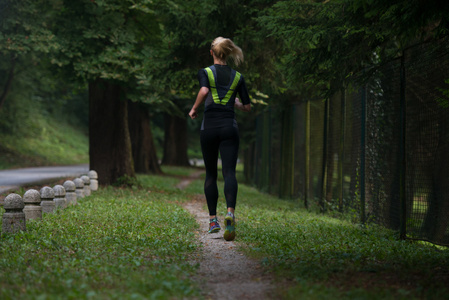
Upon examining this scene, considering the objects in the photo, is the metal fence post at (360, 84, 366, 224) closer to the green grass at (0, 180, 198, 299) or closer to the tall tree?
the green grass at (0, 180, 198, 299)

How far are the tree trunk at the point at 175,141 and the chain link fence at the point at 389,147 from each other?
20681mm

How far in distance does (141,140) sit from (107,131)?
9726mm

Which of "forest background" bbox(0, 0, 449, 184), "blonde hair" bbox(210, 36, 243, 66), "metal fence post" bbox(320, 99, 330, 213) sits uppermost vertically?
"forest background" bbox(0, 0, 449, 184)

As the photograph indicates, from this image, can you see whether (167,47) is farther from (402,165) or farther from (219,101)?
(402,165)

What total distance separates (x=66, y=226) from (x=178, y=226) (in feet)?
5.21

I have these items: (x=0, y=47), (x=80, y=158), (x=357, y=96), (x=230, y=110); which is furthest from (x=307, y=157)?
(x=80, y=158)

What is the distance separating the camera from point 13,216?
279 inches

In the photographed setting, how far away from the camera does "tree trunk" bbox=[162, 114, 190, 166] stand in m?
34.2

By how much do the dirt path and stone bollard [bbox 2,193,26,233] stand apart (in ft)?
8.11

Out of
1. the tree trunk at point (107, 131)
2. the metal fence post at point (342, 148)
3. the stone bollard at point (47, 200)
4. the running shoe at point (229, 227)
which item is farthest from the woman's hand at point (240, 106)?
the tree trunk at point (107, 131)

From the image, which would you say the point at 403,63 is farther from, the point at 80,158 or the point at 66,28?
the point at 80,158

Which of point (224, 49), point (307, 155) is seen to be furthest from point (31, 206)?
point (307, 155)

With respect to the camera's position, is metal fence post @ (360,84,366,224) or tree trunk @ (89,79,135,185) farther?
tree trunk @ (89,79,135,185)

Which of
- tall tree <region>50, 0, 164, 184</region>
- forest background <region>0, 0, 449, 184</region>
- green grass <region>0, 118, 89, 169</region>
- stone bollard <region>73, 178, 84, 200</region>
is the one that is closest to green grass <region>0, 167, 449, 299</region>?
forest background <region>0, 0, 449, 184</region>
